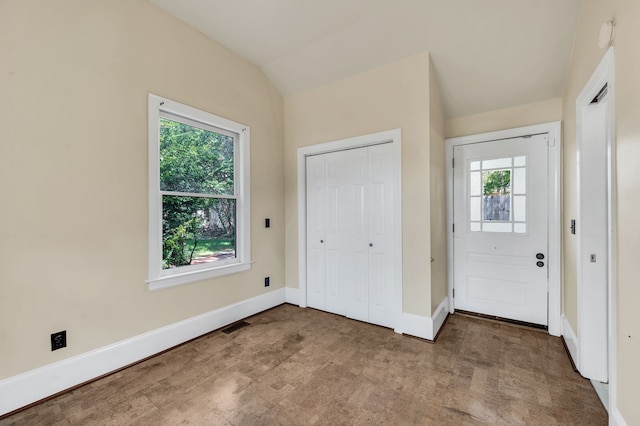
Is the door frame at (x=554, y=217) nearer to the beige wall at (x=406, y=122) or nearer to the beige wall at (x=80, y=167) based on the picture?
the beige wall at (x=406, y=122)

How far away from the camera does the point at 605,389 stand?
192 centimetres

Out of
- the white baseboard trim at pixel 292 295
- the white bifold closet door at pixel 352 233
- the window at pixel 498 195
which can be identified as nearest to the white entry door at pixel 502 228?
the window at pixel 498 195

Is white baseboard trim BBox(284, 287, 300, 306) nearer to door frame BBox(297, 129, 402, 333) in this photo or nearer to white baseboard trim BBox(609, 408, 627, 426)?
door frame BBox(297, 129, 402, 333)

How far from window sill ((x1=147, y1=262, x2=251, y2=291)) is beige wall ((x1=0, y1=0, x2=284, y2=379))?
0.07 m

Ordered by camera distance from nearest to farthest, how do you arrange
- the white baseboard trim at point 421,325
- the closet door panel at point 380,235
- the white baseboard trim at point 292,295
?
the white baseboard trim at point 421,325 < the closet door panel at point 380,235 < the white baseboard trim at point 292,295

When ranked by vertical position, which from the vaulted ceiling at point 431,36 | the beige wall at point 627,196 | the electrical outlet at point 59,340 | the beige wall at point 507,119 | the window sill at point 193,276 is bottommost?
the electrical outlet at point 59,340

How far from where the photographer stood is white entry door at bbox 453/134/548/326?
115 inches

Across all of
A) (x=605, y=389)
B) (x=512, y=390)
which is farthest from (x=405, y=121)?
(x=605, y=389)

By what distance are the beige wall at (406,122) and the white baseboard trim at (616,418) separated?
4.33 ft

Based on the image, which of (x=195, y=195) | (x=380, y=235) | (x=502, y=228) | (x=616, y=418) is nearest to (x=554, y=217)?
(x=502, y=228)

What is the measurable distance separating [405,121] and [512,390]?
2.40 metres

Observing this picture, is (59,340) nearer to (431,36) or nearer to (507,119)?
(431,36)

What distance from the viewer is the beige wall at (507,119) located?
9.36 feet

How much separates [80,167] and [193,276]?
1297 mm
